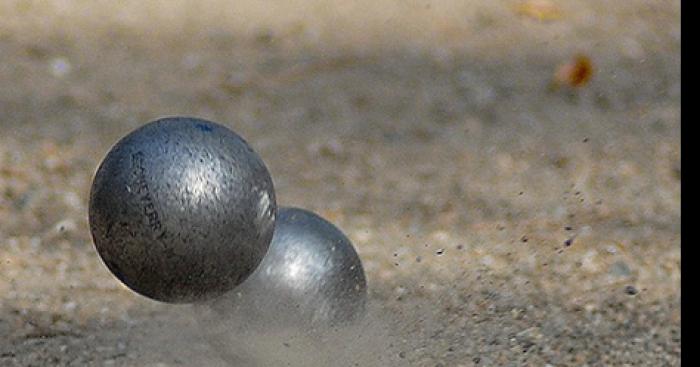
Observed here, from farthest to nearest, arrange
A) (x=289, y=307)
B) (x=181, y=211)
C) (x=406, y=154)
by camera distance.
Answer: (x=406, y=154)
(x=289, y=307)
(x=181, y=211)

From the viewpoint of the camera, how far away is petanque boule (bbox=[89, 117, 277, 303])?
4148 mm

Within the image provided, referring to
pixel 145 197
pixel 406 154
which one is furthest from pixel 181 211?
pixel 406 154

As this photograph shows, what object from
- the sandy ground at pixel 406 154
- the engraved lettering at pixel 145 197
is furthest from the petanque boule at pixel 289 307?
the engraved lettering at pixel 145 197

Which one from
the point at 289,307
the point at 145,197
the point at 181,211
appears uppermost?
the point at 145,197

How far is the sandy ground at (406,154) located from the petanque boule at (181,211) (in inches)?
22.2

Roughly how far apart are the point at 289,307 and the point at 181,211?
61cm

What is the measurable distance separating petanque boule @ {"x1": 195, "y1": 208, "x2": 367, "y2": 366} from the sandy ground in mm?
151

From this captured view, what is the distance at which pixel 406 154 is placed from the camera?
7.10 metres

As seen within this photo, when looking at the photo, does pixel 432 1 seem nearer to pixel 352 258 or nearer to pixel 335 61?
pixel 335 61

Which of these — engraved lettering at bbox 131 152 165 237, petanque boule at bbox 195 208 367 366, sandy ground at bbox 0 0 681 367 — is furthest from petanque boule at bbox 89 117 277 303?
sandy ground at bbox 0 0 681 367

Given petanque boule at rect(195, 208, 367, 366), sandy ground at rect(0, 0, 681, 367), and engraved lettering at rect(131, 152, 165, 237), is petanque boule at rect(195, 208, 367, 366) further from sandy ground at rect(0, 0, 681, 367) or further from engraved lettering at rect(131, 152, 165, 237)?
engraved lettering at rect(131, 152, 165, 237)

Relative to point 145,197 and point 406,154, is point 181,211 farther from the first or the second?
point 406,154

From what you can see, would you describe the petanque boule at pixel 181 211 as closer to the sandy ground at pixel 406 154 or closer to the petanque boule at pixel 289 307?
the petanque boule at pixel 289 307
